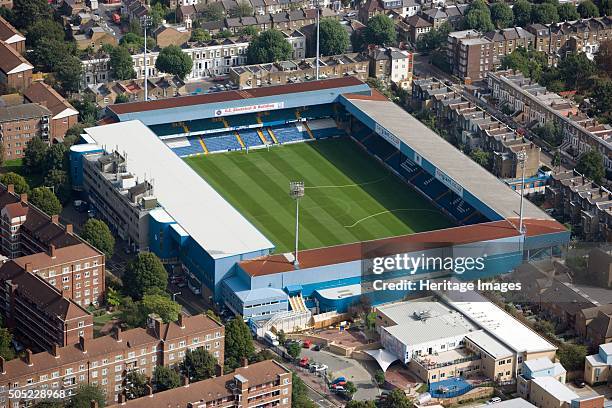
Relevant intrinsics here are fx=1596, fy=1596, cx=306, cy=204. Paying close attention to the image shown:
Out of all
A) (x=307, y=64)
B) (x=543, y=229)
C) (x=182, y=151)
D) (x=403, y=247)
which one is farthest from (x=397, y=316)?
(x=307, y=64)

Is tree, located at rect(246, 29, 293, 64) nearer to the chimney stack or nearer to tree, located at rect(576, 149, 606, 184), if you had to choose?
tree, located at rect(576, 149, 606, 184)

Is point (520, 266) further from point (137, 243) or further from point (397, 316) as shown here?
point (137, 243)

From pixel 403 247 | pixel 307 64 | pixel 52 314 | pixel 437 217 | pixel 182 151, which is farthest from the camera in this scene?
pixel 307 64

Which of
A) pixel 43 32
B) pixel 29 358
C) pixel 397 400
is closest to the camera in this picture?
pixel 29 358

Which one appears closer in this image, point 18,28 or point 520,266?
point 520,266

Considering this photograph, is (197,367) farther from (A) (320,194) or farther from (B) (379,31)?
(B) (379,31)

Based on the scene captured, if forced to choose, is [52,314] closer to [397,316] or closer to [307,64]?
[397,316]

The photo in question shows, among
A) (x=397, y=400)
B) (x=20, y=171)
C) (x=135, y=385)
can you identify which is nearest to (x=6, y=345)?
(x=135, y=385)

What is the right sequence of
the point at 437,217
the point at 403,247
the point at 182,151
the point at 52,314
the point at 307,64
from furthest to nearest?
the point at 307,64 < the point at 182,151 < the point at 437,217 < the point at 403,247 < the point at 52,314
